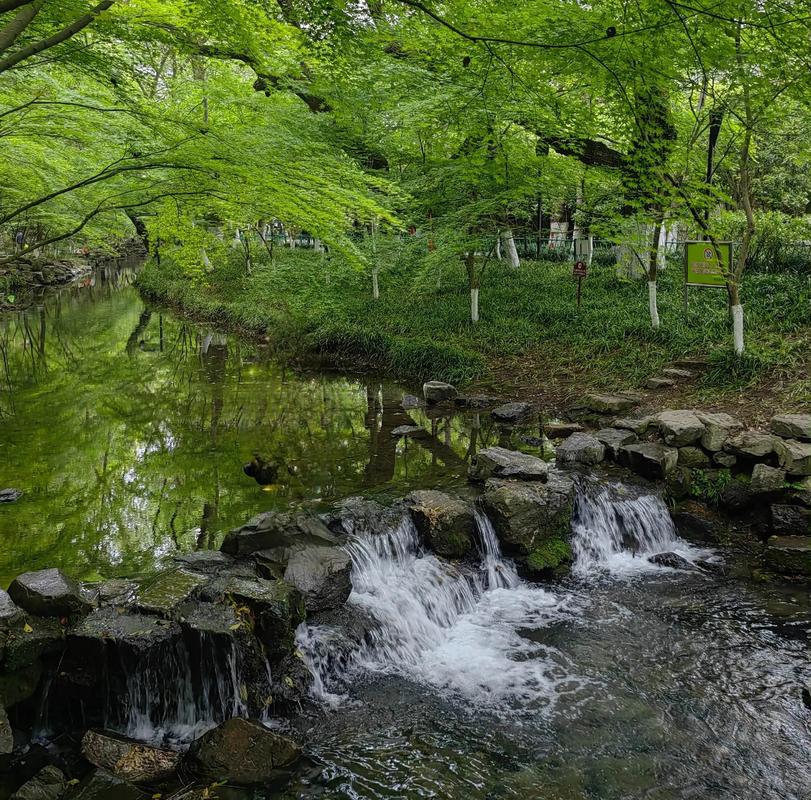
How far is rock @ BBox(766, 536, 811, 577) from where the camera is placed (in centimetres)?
745

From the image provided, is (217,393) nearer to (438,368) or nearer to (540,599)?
(438,368)

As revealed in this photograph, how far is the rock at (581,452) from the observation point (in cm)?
989

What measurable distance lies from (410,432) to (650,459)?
4.62 meters

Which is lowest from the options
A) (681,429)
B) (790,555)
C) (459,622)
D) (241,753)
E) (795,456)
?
(459,622)

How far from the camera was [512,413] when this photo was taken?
12648mm

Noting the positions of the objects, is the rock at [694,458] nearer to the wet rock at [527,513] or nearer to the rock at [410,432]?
the wet rock at [527,513]

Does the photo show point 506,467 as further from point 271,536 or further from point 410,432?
point 271,536

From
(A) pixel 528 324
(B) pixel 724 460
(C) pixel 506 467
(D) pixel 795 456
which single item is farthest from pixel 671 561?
(A) pixel 528 324

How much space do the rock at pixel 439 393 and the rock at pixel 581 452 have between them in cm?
434

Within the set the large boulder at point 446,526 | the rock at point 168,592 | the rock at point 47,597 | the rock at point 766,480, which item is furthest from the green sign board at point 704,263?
the rock at point 47,597

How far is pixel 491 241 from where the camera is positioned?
16000 mm

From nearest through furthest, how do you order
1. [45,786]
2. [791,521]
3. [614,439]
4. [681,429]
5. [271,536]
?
[45,786]
[271,536]
[791,521]
[681,429]
[614,439]

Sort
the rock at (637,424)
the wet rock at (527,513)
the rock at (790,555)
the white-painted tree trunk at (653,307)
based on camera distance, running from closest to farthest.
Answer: the rock at (790,555), the wet rock at (527,513), the rock at (637,424), the white-painted tree trunk at (653,307)

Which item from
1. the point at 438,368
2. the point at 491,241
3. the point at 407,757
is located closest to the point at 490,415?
the point at 438,368
